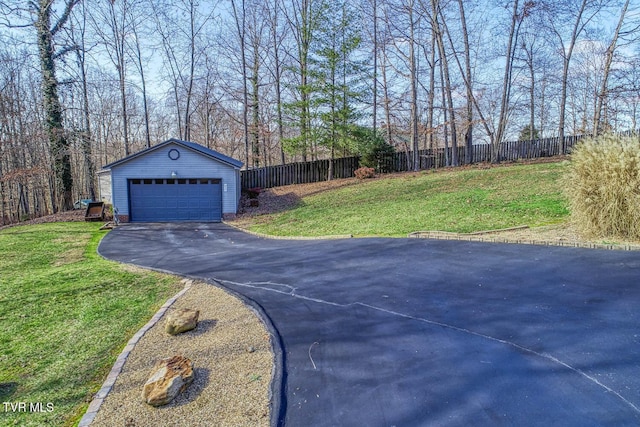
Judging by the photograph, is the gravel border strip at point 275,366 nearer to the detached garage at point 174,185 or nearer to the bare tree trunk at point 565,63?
the detached garage at point 174,185

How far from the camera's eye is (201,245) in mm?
9766

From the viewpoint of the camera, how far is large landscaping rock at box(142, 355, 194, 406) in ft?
8.78

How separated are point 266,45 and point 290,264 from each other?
22.2 m

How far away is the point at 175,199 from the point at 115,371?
43.4 feet

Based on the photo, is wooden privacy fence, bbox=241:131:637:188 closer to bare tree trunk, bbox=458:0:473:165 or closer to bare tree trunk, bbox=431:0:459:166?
bare tree trunk, bbox=458:0:473:165

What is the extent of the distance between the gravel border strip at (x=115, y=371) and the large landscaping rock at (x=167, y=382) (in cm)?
37

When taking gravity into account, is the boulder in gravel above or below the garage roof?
below

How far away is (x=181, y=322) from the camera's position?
153 inches

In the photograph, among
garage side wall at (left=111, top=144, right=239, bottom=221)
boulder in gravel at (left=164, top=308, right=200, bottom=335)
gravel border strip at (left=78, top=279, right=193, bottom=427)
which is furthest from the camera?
garage side wall at (left=111, top=144, right=239, bottom=221)

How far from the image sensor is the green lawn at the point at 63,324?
9.74 feet

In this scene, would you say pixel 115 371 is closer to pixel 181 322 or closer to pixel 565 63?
pixel 181 322

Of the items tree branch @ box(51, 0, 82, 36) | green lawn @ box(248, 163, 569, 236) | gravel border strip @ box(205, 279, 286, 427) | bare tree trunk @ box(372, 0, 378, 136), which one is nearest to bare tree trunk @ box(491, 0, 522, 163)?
green lawn @ box(248, 163, 569, 236)

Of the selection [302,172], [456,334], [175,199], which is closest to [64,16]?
[175,199]

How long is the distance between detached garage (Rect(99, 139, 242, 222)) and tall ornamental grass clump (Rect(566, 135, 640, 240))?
41.3ft
